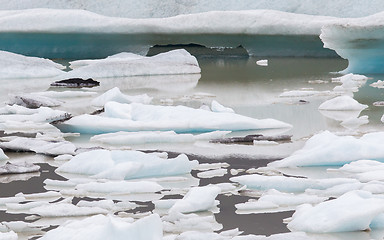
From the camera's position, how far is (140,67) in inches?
321

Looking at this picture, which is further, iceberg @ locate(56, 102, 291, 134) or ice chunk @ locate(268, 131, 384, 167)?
iceberg @ locate(56, 102, 291, 134)

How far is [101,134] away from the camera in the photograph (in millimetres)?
4039

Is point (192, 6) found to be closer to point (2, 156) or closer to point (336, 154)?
point (2, 156)

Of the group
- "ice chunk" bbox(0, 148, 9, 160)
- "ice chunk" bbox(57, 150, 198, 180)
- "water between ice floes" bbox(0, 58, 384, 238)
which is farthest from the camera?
"ice chunk" bbox(0, 148, 9, 160)

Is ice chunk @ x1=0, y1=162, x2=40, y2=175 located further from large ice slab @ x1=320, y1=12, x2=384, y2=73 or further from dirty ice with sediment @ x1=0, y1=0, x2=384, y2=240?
large ice slab @ x1=320, y1=12, x2=384, y2=73

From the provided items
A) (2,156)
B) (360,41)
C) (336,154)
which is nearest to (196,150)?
(336,154)

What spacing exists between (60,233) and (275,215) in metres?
0.71

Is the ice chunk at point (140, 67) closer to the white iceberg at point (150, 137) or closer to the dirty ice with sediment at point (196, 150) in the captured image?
the dirty ice with sediment at point (196, 150)

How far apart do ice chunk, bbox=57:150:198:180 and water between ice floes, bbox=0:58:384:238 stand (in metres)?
0.12

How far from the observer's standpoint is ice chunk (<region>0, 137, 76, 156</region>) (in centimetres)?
354

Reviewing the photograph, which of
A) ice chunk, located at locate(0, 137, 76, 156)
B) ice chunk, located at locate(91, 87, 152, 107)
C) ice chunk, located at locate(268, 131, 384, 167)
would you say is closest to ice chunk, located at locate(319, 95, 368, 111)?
ice chunk, located at locate(91, 87, 152, 107)

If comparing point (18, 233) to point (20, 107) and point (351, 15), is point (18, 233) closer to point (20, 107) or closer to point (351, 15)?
point (20, 107)

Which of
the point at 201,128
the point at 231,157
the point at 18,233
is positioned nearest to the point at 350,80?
the point at 201,128

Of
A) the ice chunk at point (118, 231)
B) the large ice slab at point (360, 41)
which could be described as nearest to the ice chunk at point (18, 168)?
the ice chunk at point (118, 231)
